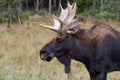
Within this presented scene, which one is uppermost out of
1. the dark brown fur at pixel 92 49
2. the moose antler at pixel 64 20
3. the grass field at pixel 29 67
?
the moose antler at pixel 64 20

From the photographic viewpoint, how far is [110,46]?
8.40 m

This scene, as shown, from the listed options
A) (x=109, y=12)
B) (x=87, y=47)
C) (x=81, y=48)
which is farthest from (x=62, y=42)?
(x=109, y=12)

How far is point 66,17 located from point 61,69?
2.92 m

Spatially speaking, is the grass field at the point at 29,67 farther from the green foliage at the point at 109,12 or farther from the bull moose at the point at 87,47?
the green foliage at the point at 109,12

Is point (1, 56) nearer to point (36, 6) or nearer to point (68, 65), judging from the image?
point (68, 65)

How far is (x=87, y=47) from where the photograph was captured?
336 inches

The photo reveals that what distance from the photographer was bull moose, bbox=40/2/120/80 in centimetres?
837

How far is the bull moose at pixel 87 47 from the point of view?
27.5 ft

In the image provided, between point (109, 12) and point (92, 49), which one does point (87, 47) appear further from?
point (109, 12)

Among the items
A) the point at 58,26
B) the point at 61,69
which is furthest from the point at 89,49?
the point at 61,69

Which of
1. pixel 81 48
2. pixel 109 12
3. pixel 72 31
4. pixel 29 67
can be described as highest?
pixel 72 31

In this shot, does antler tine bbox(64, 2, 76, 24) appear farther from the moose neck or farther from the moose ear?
the moose neck

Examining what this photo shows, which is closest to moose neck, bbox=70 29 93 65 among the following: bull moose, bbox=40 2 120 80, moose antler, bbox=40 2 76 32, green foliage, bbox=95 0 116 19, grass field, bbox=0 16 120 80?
bull moose, bbox=40 2 120 80

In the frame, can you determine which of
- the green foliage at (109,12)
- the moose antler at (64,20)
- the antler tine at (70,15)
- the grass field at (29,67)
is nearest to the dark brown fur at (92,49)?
the moose antler at (64,20)
